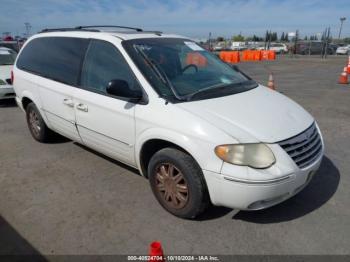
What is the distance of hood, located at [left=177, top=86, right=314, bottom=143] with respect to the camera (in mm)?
2832

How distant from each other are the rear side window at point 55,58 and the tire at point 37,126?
677mm

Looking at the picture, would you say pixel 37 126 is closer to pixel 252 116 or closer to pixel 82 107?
pixel 82 107

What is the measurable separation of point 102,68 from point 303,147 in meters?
2.46

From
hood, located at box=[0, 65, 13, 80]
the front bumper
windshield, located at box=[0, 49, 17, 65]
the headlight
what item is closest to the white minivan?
the headlight

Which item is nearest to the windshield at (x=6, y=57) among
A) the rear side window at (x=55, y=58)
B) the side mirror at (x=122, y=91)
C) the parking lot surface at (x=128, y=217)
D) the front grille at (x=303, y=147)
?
the rear side window at (x=55, y=58)

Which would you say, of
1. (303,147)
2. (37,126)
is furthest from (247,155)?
(37,126)

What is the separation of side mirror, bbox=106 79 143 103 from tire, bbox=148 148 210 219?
2.09 feet

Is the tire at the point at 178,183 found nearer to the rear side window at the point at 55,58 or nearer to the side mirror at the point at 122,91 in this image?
the side mirror at the point at 122,91

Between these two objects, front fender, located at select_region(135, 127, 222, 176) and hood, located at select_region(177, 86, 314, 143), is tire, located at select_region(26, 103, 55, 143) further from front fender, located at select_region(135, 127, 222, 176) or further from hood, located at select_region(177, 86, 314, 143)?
hood, located at select_region(177, 86, 314, 143)

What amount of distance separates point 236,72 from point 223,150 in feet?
6.24

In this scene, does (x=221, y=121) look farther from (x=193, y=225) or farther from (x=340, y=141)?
(x=340, y=141)

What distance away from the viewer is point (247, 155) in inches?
107

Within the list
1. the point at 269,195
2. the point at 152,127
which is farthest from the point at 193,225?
the point at 152,127

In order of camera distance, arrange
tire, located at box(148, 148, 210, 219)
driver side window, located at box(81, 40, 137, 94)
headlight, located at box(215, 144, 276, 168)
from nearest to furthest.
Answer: headlight, located at box(215, 144, 276, 168), tire, located at box(148, 148, 210, 219), driver side window, located at box(81, 40, 137, 94)
